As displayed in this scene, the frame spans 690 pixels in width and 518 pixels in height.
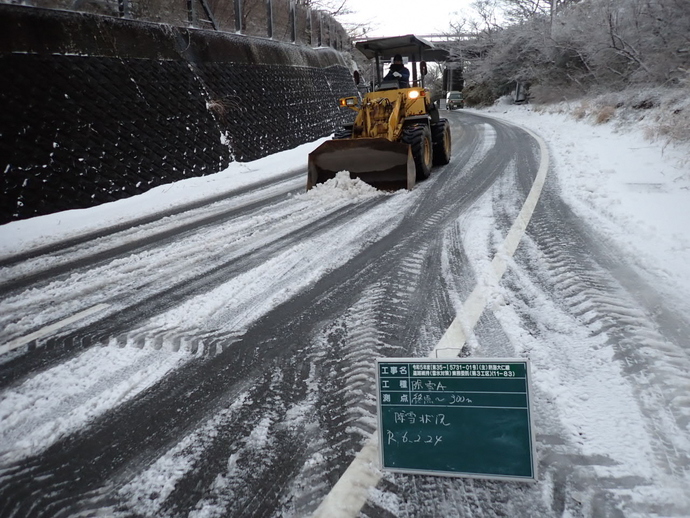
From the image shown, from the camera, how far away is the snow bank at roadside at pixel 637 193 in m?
4.14

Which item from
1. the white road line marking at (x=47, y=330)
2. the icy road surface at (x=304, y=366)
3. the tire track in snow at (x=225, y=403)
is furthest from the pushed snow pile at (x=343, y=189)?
the white road line marking at (x=47, y=330)

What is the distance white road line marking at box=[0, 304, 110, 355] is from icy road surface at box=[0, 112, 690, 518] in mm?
54

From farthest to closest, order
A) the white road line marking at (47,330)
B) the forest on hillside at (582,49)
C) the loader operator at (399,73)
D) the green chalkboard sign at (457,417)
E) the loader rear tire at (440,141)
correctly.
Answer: the forest on hillside at (582,49), the loader rear tire at (440,141), the loader operator at (399,73), the white road line marking at (47,330), the green chalkboard sign at (457,417)

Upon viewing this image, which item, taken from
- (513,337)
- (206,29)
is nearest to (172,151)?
(206,29)

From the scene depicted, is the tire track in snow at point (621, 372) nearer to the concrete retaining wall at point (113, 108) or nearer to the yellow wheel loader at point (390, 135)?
the yellow wheel loader at point (390, 135)

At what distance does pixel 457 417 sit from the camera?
1.96 metres

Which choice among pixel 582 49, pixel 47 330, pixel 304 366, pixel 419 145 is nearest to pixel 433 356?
pixel 304 366

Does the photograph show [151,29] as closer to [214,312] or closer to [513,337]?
[214,312]

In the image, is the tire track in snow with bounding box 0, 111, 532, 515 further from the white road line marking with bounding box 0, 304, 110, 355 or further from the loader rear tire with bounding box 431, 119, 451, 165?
Answer: the loader rear tire with bounding box 431, 119, 451, 165

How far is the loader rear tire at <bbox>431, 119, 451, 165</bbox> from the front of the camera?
10219mm

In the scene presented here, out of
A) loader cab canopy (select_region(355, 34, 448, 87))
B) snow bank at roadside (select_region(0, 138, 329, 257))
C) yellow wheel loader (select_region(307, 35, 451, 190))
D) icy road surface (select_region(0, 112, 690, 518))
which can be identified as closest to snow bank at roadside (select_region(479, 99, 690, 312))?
icy road surface (select_region(0, 112, 690, 518))

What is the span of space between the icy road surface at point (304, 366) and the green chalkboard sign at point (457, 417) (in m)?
0.11

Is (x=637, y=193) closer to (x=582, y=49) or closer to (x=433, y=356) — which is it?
(x=433, y=356)

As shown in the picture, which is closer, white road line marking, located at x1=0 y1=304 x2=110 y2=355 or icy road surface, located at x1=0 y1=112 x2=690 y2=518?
icy road surface, located at x1=0 y1=112 x2=690 y2=518
